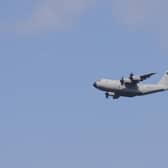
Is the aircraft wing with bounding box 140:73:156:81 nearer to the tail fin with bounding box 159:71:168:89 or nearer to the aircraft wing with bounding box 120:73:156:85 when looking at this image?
the aircraft wing with bounding box 120:73:156:85

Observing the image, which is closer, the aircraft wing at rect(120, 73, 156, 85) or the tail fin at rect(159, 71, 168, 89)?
the aircraft wing at rect(120, 73, 156, 85)

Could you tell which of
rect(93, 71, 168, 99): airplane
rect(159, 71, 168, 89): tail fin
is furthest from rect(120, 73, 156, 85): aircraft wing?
rect(159, 71, 168, 89): tail fin

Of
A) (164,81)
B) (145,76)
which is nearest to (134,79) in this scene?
(145,76)

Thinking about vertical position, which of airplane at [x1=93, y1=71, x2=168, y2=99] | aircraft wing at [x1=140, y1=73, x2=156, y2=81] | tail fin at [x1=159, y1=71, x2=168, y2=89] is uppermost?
tail fin at [x1=159, y1=71, x2=168, y2=89]

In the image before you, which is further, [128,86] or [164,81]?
[164,81]

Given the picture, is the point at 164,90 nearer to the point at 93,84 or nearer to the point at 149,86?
the point at 149,86

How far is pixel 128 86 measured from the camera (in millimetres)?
140875

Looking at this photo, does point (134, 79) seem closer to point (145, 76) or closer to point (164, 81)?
point (145, 76)

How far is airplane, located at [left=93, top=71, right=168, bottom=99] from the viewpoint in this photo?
139500 mm

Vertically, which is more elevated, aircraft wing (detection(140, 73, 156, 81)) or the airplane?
aircraft wing (detection(140, 73, 156, 81))

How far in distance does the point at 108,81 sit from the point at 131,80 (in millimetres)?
4764

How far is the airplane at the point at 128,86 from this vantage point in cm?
13950

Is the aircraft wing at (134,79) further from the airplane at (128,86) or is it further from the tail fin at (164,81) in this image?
the tail fin at (164,81)

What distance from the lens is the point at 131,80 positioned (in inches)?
5610
